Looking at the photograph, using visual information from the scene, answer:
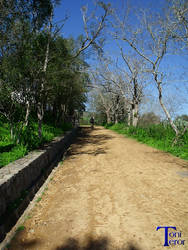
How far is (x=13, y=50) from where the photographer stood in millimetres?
6297

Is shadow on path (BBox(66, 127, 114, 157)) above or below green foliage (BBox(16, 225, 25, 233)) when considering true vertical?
above

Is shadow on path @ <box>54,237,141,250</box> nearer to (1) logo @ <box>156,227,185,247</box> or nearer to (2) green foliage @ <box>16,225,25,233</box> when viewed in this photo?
(1) logo @ <box>156,227,185,247</box>

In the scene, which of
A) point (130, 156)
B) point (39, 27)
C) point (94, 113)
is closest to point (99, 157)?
point (130, 156)

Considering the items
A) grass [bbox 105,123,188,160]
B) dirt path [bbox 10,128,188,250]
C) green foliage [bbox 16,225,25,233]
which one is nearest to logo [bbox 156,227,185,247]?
dirt path [bbox 10,128,188,250]

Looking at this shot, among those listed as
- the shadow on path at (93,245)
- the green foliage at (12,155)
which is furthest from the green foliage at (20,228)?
the green foliage at (12,155)

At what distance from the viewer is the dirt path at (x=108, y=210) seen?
8.32ft

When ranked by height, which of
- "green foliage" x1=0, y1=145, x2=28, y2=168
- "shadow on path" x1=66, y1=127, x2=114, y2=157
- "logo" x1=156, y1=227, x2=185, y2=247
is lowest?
"logo" x1=156, y1=227, x2=185, y2=247

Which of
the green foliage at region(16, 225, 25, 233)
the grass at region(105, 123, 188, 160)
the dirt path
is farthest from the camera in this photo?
the grass at region(105, 123, 188, 160)

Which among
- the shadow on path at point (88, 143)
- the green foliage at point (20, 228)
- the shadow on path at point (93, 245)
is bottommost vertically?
the green foliage at point (20, 228)

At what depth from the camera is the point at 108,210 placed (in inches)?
130

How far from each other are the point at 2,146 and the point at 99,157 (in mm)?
3637

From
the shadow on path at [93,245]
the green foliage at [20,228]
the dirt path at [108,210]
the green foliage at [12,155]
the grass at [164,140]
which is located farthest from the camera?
the grass at [164,140]

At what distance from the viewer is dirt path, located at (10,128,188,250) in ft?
→ 8.32

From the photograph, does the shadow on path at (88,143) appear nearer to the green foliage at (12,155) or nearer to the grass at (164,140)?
the grass at (164,140)
